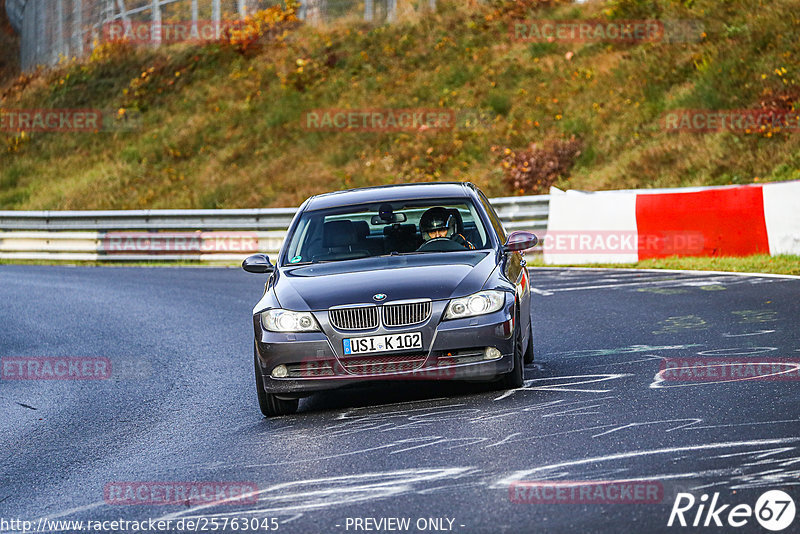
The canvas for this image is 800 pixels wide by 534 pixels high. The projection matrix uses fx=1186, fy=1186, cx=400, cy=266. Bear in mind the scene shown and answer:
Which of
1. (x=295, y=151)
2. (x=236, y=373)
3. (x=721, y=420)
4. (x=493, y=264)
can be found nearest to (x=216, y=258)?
(x=295, y=151)

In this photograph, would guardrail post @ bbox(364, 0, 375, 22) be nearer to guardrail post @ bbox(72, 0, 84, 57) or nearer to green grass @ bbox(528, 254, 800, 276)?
guardrail post @ bbox(72, 0, 84, 57)

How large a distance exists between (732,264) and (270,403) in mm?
10159

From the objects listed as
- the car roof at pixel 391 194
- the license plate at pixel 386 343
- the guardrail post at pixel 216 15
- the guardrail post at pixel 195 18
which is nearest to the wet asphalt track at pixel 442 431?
the license plate at pixel 386 343

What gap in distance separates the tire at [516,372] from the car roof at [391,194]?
5.57 feet

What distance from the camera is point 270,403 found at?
830 centimetres

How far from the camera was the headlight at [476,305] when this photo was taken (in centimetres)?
798

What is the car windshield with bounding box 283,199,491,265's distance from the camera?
9.24 metres

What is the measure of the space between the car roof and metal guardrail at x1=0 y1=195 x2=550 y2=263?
13.9 m

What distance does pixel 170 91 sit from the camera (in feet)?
147

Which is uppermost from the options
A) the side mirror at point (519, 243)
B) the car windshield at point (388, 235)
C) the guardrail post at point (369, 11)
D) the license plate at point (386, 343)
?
the guardrail post at point (369, 11)

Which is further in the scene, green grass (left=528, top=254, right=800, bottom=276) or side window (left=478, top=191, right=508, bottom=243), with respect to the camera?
green grass (left=528, top=254, right=800, bottom=276)

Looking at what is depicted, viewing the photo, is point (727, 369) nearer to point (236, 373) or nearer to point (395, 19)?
point (236, 373)

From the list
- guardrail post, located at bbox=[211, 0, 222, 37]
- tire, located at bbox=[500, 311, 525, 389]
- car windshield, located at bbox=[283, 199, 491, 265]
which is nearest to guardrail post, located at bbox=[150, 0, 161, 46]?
guardrail post, located at bbox=[211, 0, 222, 37]

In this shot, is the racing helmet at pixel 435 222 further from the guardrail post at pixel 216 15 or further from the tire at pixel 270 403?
the guardrail post at pixel 216 15
